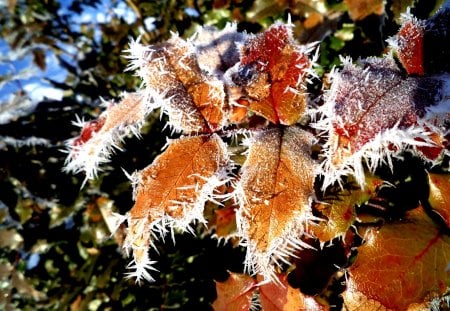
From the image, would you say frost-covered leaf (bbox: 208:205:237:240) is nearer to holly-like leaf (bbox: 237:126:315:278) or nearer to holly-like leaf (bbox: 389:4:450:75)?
holly-like leaf (bbox: 237:126:315:278)

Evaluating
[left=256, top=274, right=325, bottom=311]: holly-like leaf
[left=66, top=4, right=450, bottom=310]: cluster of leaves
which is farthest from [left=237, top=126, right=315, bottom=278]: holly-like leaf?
[left=256, top=274, right=325, bottom=311]: holly-like leaf

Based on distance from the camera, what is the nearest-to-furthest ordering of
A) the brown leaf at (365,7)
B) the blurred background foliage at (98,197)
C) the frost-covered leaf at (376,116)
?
the frost-covered leaf at (376,116) < the brown leaf at (365,7) < the blurred background foliage at (98,197)

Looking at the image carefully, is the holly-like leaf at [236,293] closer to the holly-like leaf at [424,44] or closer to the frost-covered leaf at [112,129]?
the frost-covered leaf at [112,129]

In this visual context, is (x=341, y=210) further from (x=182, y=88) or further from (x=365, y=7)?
(x=365, y=7)

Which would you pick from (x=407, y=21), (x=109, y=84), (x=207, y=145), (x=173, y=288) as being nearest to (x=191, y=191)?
(x=207, y=145)

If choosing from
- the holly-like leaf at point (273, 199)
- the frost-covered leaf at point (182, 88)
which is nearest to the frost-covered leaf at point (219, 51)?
the frost-covered leaf at point (182, 88)

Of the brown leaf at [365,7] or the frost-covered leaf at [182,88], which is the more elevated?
the frost-covered leaf at [182,88]

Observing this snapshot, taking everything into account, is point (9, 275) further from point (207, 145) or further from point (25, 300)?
point (207, 145)
